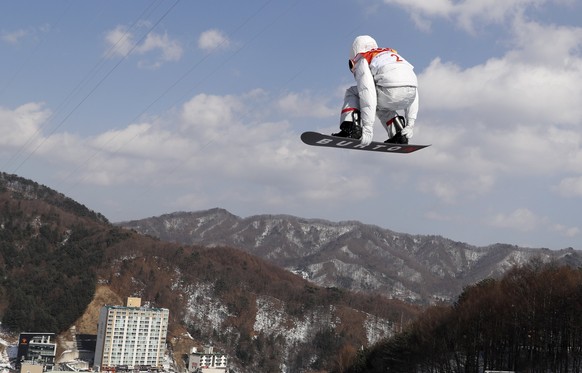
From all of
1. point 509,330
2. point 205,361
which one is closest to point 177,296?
point 205,361

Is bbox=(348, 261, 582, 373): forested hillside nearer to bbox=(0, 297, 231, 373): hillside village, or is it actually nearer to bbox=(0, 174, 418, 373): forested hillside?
bbox=(0, 297, 231, 373): hillside village

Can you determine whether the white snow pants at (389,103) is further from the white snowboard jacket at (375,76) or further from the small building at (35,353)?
the small building at (35,353)

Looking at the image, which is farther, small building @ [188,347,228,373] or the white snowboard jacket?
small building @ [188,347,228,373]

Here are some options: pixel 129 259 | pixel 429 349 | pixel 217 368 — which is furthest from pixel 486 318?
pixel 129 259

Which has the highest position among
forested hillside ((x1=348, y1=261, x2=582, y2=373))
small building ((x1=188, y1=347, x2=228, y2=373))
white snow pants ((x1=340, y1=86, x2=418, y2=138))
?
white snow pants ((x1=340, y1=86, x2=418, y2=138))

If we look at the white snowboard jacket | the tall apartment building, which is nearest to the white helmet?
the white snowboard jacket

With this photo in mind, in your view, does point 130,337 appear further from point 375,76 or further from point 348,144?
point 375,76

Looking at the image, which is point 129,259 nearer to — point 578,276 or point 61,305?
point 61,305

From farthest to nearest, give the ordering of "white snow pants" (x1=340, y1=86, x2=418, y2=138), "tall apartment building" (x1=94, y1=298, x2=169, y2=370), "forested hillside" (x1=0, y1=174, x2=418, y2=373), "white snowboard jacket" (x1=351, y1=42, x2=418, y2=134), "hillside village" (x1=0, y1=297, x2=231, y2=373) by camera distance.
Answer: "forested hillside" (x1=0, y1=174, x2=418, y2=373) < "tall apartment building" (x1=94, y1=298, x2=169, y2=370) < "hillside village" (x1=0, y1=297, x2=231, y2=373) < "white snow pants" (x1=340, y1=86, x2=418, y2=138) < "white snowboard jacket" (x1=351, y1=42, x2=418, y2=134)
